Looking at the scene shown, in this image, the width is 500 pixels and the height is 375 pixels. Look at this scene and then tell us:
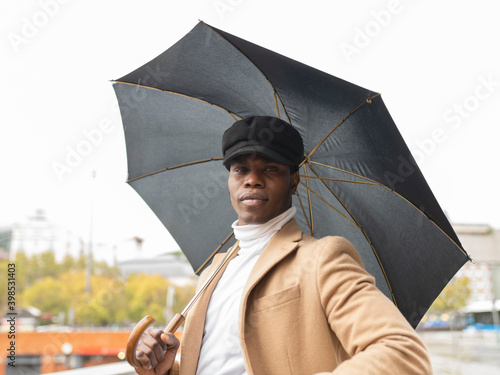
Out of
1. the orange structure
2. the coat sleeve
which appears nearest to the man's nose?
the coat sleeve

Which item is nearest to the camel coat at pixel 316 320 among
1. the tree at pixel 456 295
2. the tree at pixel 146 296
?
the tree at pixel 146 296

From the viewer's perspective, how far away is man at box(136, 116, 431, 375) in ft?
3.97

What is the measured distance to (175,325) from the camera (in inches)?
65.0

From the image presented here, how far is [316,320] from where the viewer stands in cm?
143

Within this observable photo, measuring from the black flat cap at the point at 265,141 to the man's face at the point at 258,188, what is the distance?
4 cm

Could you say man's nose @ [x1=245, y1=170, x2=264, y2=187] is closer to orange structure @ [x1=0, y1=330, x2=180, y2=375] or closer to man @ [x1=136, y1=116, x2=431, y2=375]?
man @ [x1=136, y1=116, x2=431, y2=375]

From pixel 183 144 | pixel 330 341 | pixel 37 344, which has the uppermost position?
pixel 183 144

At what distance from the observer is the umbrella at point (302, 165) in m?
2.00

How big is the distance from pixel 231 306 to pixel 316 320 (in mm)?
368

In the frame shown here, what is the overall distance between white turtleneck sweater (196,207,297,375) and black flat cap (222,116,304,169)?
0.22 m

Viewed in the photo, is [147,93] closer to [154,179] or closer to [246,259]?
[154,179]

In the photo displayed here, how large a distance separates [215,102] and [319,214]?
0.80m

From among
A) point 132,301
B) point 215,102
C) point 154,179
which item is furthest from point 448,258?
point 132,301

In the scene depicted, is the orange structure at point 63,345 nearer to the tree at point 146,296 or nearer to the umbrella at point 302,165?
the umbrella at point 302,165
